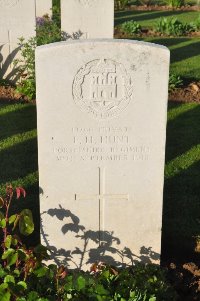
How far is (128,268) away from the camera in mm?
3963

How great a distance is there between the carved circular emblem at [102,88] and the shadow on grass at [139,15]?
1427 centimetres

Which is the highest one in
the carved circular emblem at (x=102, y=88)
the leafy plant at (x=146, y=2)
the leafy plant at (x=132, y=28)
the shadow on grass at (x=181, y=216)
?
the carved circular emblem at (x=102, y=88)

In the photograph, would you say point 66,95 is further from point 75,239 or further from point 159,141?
point 75,239

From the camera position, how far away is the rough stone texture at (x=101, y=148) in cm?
351

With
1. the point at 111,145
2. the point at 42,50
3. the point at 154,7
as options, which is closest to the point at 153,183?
the point at 111,145

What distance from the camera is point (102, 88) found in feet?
11.7

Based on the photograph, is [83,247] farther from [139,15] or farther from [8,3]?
[139,15]

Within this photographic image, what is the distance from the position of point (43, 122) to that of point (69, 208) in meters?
0.71

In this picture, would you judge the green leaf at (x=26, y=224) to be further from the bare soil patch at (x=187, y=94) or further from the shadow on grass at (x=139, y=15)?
the shadow on grass at (x=139, y=15)

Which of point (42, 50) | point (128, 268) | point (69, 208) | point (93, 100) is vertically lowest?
point (128, 268)

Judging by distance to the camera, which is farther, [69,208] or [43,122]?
[69,208]

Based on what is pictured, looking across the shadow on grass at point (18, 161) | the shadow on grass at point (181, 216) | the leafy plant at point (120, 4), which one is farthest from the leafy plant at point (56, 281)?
the leafy plant at point (120, 4)

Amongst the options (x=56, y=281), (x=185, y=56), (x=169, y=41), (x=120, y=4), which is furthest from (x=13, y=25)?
(x=120, y=4)

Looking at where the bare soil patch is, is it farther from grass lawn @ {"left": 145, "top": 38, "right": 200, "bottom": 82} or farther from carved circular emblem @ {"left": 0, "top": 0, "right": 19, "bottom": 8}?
carved circular emblem @ {"left": 0, "top": 0, "right": 19, "bottom": 8}
